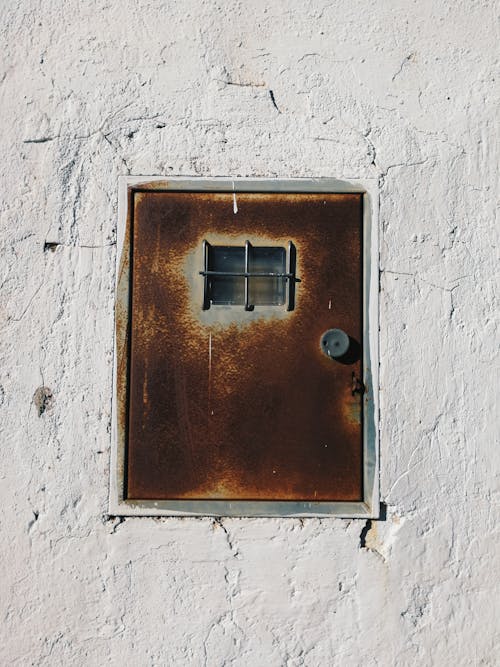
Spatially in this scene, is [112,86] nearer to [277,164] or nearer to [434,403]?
[277,164]

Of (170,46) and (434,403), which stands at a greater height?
(170,46)

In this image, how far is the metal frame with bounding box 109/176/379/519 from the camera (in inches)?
88.0

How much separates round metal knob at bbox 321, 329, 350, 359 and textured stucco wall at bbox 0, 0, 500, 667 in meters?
0.19

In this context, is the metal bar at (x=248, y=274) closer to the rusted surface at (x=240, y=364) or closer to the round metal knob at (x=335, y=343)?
the rusted surface at (x=240, y=364)

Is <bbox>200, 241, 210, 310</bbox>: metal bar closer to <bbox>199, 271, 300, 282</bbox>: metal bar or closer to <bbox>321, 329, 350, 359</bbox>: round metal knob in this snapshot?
<bbox>199, 271, 300, 282</bbox>: metal bar

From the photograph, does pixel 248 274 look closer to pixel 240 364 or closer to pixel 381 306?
pixel 240 364

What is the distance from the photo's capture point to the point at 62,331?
2.31 m

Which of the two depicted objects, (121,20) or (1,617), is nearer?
(1,617)

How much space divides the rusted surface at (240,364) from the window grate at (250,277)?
0.03 m

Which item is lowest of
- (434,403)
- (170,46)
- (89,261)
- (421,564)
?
(421,564)

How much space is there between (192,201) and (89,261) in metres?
0.46

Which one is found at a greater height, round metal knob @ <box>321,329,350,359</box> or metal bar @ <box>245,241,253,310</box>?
metal bar @ <box>245,241,253,310</box>

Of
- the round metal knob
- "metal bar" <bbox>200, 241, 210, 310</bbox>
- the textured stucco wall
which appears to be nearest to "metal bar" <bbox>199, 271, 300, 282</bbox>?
"metal bar" <bbox>200, 241, 210, 310</bbox>

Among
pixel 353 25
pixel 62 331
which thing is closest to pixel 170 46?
pixel 353 25
